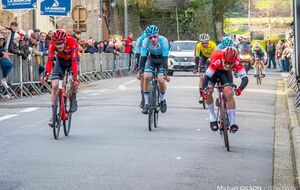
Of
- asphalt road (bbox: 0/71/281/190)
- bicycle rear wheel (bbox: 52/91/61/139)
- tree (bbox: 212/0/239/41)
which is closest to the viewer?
asphalt road (bbox: 0/71/281/190)

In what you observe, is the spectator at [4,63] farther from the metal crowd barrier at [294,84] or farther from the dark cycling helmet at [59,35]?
the dark cycling helmet at [59,35]

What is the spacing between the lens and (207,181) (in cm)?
1019

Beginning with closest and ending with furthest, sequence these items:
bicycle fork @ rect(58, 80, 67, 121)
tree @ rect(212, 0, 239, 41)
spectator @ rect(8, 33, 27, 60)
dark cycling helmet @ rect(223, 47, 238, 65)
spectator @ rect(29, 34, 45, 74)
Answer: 1. dark cycling helmet @ rect(223, 47, 238, 65)
2. bicycle fork @ rect(58, 80, 67, 121)
3. spectator @ rect(8, 33, 27, 60)
4. spectator @ rect(29, 34, 45, 74)
5. tree @ rect(212, 0, 239, 41)

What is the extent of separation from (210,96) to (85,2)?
4690 centimetres

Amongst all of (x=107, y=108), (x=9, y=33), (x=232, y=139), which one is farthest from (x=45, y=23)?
(x=232, y=139)

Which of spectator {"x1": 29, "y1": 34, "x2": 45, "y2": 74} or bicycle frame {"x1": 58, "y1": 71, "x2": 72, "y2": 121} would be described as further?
spectator {"x1": 29, "y1": 34, "x2": 45, "y2": 74}

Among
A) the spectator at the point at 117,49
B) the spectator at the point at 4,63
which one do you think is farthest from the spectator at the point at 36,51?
the spectator at the point at 117,49

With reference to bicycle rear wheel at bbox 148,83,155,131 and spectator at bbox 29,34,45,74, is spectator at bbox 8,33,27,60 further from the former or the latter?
bicycle rear wheel at bbox 148,83,155,131

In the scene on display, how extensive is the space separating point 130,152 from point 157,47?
501 centimetres

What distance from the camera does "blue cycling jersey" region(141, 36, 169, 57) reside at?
56.4ft

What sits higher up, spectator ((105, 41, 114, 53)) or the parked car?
spectator ((105, 41, 114, 53))

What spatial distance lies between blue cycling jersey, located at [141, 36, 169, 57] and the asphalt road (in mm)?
1285

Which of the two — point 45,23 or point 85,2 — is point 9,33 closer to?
point 45,23

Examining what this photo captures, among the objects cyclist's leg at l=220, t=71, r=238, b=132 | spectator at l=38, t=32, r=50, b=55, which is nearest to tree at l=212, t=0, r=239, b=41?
spectator at l=38, t=32, r=50, b=55
